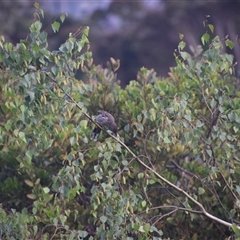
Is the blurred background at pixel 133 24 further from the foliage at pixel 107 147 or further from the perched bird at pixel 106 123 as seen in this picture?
the perched bird at pixel 106 123

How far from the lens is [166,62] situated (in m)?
24.1

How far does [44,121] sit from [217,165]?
1.17 m

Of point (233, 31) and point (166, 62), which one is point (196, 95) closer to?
point (233, 31)

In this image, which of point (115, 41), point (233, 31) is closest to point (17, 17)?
point (115, 41)

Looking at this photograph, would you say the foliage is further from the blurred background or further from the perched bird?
the blurred background

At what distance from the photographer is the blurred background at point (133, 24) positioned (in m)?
22.4

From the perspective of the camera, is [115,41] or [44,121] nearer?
[44,121]

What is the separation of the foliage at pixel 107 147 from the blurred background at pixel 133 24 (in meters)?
16.4

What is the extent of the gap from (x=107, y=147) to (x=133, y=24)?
70.2 ft

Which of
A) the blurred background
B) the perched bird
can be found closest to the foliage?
the perched bird

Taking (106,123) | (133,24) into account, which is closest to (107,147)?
(106,123)

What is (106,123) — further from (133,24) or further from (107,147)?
(133,24)

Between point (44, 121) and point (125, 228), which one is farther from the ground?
point (44, 121)

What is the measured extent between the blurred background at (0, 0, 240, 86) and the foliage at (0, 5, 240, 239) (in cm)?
1637
